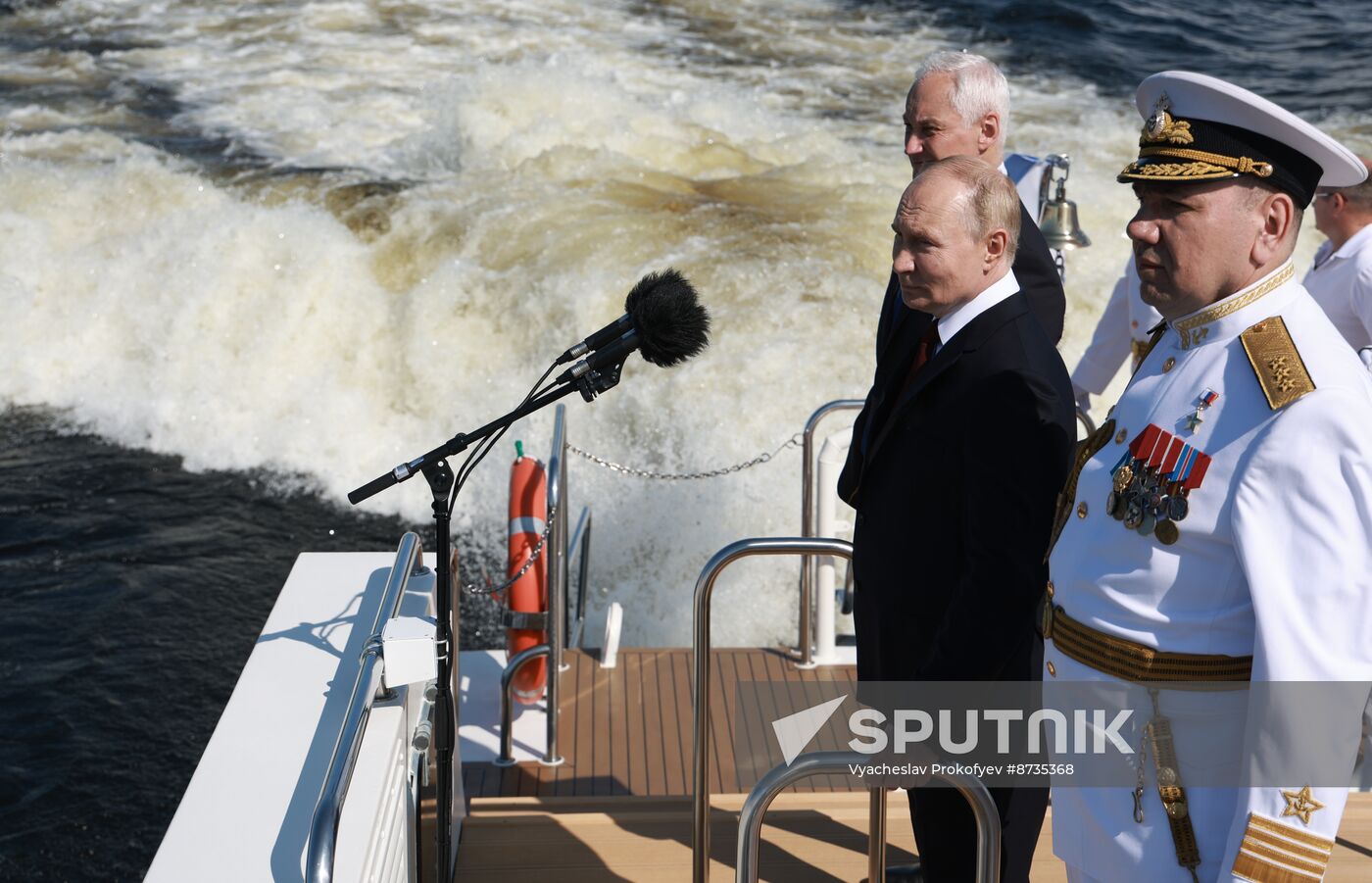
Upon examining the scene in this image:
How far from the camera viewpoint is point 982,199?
2.36 meters

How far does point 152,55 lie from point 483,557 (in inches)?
360

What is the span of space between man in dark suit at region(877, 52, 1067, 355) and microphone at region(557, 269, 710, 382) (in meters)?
0.76

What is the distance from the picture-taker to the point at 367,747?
2.29 m

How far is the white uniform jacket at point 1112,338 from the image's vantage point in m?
4.77

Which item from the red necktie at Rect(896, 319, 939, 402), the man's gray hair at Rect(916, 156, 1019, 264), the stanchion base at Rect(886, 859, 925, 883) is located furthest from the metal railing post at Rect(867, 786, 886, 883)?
the man's gray hair at Rect(916, 156, 1019, 264)

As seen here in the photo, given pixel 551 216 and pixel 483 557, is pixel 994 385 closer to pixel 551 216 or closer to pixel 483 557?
pixel 483 557

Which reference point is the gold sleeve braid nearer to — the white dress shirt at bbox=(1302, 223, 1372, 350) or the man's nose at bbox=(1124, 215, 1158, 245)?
the man's nose at bbox=(1124, 215, 1158, 245)

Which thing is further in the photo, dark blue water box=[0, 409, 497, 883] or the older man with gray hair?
dark blue water box=[0, 409, 497, 883]

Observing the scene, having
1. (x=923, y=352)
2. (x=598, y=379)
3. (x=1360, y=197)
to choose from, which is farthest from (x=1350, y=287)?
(x=598, y=379)

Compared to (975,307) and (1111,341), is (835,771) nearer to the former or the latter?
(975,307)

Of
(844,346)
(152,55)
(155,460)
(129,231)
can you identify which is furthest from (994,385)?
(152,55)

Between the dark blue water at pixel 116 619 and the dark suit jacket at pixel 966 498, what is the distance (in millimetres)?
3797

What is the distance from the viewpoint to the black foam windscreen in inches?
96.3
